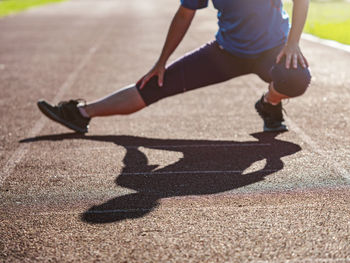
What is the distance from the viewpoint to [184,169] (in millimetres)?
4816

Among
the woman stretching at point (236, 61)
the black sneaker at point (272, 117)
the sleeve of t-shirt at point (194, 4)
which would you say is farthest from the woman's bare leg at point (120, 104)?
the black sneaker at point (272, 117)

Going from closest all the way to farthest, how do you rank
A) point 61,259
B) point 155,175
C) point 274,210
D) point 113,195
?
point 61,259, point 274,210, point 113,195, point 155,175

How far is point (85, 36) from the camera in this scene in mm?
18609

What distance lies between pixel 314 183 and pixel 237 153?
3.39 feet

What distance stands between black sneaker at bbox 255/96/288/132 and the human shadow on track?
0.12 metres

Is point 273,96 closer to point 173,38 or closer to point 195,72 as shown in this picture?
point 195,72

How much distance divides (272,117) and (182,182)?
181cm

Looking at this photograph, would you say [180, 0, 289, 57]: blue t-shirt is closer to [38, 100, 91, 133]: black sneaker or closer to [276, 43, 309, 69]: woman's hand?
[276, 43, 309, 69]: woman's hand

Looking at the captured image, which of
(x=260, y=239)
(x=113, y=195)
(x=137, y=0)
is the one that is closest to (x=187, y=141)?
(x=113, y=195)

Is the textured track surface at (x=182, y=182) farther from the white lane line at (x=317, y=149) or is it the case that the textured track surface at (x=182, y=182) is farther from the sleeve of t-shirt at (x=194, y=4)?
the sleeve of t-shirt at (x=194, y=4)

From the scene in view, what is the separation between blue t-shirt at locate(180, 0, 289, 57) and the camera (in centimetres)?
554

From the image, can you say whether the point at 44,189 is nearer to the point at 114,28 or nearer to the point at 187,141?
the point at 187,141

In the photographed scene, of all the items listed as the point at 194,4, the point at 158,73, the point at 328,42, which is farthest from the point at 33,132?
→ the point at 328,42

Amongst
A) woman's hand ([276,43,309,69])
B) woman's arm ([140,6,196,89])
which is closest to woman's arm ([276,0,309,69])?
woman's hand ([276,43,309,69])
